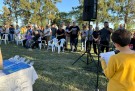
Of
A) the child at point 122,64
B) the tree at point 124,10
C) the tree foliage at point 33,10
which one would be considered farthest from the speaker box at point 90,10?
the tree foliage at point 33,10

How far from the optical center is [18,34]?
14969 millimetres

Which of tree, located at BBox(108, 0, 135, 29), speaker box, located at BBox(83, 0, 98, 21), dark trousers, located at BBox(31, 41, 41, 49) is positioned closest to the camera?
speaker box, located at BBox(83, 0, 98, 21)

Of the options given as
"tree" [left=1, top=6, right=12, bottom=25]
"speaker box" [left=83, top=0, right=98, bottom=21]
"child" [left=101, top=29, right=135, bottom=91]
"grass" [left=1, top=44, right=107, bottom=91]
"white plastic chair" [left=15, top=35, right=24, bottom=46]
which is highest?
"tree" [left=1, top=6, right=12, bottom=25]

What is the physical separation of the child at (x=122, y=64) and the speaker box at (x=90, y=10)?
15.8ft

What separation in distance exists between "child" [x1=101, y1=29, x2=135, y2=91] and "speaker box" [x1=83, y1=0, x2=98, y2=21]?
4.80m

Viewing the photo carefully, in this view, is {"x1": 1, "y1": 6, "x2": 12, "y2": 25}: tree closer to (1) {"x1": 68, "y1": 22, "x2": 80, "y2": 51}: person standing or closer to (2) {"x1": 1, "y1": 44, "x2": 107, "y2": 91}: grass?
(1) {"x1": 68, "y1": 22, "x2": 80, "y2": 51}: person standing

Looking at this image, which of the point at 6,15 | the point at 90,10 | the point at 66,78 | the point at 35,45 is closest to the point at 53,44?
the point at 35,45

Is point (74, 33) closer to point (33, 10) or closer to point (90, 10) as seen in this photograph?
point (90, 10)

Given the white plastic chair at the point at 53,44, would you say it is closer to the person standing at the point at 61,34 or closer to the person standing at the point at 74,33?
the person standing at the point at 61,34

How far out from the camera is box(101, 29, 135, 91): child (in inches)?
86.3

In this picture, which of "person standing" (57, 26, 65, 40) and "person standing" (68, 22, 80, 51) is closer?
"person standing" (68, 22, 80, 51)

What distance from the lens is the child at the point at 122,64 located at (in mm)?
2191

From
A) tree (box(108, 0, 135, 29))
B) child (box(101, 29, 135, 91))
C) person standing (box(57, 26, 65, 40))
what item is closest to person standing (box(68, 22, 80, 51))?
person standing (box(57, 26, 65, 40))

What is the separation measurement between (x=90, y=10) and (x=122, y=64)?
5.03m
